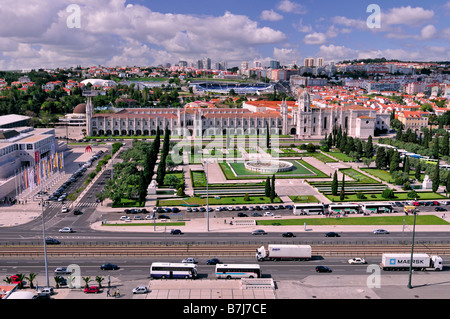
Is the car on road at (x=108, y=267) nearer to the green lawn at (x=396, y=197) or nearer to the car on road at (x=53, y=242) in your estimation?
the car on road at (x=53, y=242)

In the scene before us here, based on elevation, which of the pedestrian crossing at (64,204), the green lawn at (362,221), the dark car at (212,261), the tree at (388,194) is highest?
the tree at (388,194)

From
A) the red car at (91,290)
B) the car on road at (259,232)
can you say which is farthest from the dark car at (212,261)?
the red car at (91,290)

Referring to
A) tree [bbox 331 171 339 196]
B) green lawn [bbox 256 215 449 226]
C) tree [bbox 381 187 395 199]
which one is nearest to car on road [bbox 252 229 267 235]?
green lawn [bbox 256 215 449 226]

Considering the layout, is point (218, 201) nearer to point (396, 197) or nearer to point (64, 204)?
point (64, 204)

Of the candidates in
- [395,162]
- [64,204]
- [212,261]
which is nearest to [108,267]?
[212,261]

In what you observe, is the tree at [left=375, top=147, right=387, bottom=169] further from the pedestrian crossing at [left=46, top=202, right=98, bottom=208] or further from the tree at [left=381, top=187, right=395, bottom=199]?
the pedestrian crossing at [left=46, top=202, right=98, bottom=208]

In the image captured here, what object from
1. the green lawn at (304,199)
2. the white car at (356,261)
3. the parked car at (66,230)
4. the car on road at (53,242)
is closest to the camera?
the white car at (356,261)
